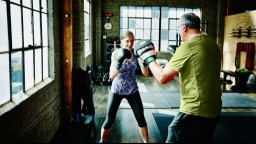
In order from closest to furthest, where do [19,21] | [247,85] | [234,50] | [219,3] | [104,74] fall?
[19,21], [247,85], [104,74], [234,50], [219,3]

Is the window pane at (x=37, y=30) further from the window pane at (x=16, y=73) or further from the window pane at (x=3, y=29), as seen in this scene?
the window pane at (x=3, y=29)

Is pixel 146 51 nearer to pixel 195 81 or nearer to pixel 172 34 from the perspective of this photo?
pixel 195 81

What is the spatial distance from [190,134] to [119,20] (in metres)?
9.40

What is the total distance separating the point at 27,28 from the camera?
10.9 feet

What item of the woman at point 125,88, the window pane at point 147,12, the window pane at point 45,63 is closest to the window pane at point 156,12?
the window pane at point 147,12

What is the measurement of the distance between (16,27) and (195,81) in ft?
6.35

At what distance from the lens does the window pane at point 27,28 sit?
10.7ft

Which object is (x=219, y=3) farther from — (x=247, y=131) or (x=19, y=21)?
(x=19, y=21)

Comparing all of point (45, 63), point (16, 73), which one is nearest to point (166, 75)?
point (16, 73)

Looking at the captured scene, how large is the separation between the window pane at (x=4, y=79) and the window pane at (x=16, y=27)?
29cm

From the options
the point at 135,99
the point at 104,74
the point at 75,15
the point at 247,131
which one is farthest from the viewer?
the point at 104,74

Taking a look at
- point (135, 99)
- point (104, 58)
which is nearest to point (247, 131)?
point (135, 99)

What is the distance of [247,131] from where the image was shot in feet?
14.0

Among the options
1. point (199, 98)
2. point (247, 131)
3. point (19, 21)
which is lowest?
point (247, 131)
